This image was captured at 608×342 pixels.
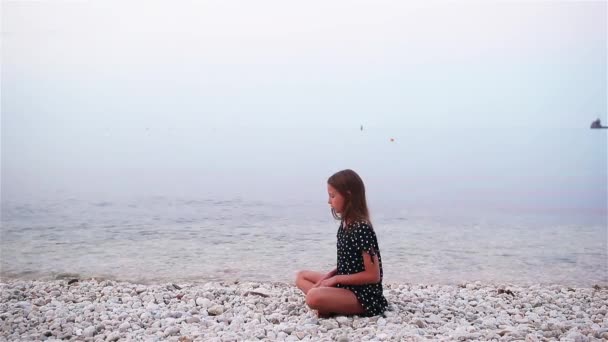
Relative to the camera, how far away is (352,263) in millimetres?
5926

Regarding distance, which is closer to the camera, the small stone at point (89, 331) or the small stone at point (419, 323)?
the small stone at point (89, 331)

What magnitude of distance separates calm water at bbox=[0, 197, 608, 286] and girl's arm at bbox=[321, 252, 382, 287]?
3.67 meters

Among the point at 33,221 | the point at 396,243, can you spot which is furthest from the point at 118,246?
the point at 396,243

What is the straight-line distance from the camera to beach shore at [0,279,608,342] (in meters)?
5.34

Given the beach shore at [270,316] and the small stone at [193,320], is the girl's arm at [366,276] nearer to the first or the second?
the beach shore at [270,316]

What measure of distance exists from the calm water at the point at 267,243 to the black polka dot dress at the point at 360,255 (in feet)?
11.8

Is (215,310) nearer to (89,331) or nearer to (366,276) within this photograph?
(89,331)

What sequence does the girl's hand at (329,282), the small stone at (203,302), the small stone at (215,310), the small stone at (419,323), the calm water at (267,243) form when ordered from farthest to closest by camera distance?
1. the calm water at (267,243)
2. the small stone at (203,302)
3. the small stone at (215,310)
4. the girl's hand at (329,282)
5. the small stone at (419,323)

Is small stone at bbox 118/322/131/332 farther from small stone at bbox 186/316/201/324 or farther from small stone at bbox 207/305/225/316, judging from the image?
small stone at bbox 207/305/225/316

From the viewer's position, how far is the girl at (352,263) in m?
5.81

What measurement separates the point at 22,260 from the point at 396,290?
6743 millimetres

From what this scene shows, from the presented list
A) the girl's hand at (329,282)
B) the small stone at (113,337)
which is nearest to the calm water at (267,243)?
the girl's hand at (329,282)

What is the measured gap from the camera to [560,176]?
1053 inches

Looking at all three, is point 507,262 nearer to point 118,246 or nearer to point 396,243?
point 396,243
